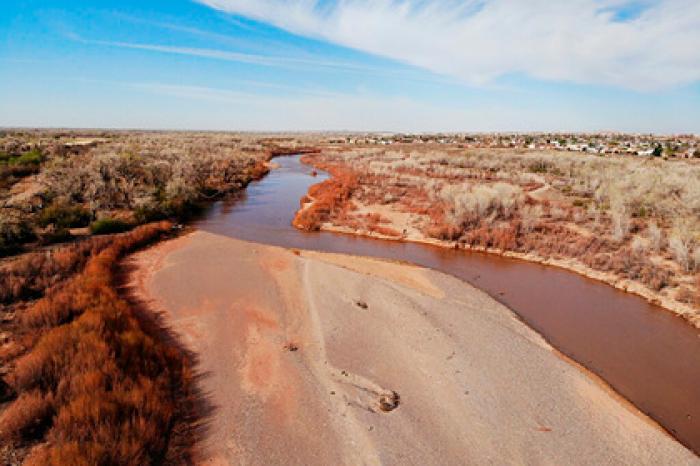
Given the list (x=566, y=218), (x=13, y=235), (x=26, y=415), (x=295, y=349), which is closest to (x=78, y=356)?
(x=26, y=415)

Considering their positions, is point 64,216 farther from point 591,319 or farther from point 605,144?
point 605,144

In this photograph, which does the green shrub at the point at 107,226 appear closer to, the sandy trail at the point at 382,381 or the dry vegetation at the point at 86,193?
the dry vegetation at the point at 86,193

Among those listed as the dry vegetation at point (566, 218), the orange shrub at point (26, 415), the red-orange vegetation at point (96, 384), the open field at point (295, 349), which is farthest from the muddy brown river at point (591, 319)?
the orange shrub at point (26, 415)

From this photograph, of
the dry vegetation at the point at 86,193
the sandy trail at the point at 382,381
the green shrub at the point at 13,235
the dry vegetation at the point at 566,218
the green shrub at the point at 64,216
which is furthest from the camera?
the green shrub at the point at 64,216

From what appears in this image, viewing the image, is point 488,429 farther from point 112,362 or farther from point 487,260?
point 487,260

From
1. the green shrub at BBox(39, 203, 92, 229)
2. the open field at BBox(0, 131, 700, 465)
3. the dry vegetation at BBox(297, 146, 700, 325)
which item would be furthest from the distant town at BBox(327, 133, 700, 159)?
the green shrub at BBox(39, 203, 92, 229)

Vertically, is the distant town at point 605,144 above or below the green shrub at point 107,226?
above
